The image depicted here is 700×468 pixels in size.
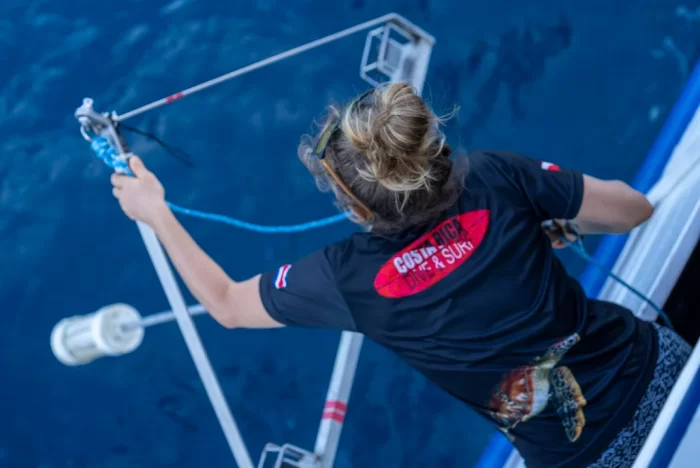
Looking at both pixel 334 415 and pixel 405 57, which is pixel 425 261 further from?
pixel 405 57

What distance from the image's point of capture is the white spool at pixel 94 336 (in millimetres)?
1145

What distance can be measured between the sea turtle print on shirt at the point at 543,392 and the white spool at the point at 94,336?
660 mm

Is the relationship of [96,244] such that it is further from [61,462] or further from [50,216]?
[61,462]

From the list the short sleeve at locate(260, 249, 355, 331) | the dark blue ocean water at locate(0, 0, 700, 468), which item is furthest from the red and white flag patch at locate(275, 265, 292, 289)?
the dark blue ocean water at locate(0, 0, 700, 468)

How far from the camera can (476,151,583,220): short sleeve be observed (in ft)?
3.43

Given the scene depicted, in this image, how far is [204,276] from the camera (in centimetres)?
114

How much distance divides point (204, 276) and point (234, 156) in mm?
1066

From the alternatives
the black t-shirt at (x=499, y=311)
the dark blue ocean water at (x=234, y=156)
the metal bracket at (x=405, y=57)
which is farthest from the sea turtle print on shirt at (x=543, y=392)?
the dark blue ocean water at (x=234, y=156)

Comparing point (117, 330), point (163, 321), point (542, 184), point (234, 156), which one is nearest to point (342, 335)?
point (163, 321)

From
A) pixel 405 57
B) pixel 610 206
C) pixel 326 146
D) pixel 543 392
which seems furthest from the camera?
pixel 405 57

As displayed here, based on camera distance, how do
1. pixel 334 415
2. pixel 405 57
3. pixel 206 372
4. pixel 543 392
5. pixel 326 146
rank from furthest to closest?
pixel 405 57, pixel 334 415, pixel 206 372, pixel 543 392, pixel 326 146

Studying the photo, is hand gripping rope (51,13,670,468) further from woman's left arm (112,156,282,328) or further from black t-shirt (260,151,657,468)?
black t-shirt (260,151,657,468)

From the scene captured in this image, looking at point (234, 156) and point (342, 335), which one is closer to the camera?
point (342, 335)

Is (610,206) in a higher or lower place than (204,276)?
higher
